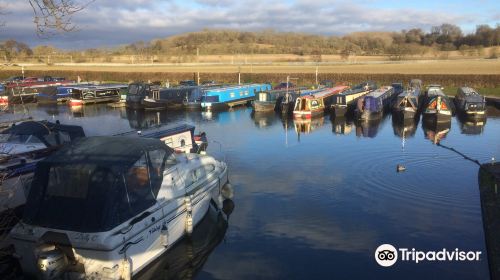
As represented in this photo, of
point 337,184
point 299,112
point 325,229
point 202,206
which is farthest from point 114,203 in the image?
point 299,112

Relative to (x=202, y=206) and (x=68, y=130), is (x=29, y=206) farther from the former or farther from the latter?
(x=68, y=130)

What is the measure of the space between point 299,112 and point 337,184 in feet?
59.6

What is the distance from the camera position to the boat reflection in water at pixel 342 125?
31.9 metres

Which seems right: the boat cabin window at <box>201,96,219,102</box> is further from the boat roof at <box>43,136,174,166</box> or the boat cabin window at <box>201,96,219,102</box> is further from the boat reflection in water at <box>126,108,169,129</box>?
the boat roof at <box>43,136,174,166</box>

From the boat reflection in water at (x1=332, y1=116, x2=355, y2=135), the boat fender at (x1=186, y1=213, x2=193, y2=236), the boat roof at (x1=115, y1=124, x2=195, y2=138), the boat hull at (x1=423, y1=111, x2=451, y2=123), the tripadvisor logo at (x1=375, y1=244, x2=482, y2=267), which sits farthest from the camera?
the boat hull at (x1=423, y1=111, x2=451, y2=123)

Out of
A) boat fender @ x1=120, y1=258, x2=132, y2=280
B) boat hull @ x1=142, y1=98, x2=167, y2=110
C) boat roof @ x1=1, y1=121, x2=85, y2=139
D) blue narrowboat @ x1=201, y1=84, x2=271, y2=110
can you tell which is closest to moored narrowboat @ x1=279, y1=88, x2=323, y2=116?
blue narrowboat @ x1=201, y1=84, x2=271, y2=110

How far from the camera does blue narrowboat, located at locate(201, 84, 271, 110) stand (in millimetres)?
43031

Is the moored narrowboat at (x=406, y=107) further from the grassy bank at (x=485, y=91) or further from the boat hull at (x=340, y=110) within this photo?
the grassy bank at (x=485, y=91)

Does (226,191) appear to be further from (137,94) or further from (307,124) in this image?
(137,94)

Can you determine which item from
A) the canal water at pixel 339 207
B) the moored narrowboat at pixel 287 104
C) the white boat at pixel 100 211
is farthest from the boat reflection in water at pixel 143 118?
the white boat at pixel 100 211

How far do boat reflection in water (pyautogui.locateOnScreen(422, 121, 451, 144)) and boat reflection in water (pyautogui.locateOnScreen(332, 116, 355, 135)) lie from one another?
5059mm

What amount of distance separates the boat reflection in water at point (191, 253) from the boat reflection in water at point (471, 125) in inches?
864

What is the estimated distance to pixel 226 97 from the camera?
45.2 m

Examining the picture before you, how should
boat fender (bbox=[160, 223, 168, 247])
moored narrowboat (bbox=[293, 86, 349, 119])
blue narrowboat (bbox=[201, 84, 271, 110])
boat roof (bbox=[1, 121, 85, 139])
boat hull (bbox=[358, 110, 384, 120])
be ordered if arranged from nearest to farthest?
boat fender (bbox=[160, 223, 168, 247])
boat roof (bbox=[1, 121, 85, 139])
boat hull (bbox=[358, 110, 384, 120])
moored narrowboat (bbox=[293, 86, 349, 119])
blue narrowboat (bbox=[201, 84, 271, 110])
